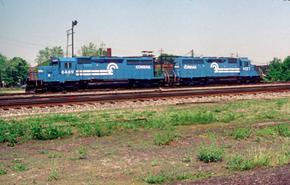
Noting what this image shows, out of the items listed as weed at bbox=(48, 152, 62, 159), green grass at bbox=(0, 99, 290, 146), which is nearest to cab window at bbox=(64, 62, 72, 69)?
green grass at bbox=(0, 99, 290, 146)

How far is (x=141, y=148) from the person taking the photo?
1252cm

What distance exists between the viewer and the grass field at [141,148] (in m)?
9.36

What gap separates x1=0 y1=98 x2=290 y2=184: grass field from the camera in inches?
368

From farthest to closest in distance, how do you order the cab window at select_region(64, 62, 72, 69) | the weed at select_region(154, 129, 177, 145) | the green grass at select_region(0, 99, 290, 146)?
the cab window at select_region(64, 62, 72, 69)
the green grass at select_region(0, 99, 290, 146)
the weed at select_region(154, 129, 177, 145)

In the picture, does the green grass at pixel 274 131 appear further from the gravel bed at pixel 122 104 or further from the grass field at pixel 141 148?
the gravel bed at pixel 122 104

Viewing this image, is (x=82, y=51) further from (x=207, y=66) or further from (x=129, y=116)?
(x=129, y=116)

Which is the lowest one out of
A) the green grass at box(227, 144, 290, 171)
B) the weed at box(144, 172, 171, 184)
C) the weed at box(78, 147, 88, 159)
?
the weed at box(78, 147, 88, 159)

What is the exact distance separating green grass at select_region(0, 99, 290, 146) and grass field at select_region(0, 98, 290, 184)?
0.12ft

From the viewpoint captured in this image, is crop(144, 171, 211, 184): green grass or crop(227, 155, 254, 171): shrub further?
crop(227, 155, 254, 171): shrub

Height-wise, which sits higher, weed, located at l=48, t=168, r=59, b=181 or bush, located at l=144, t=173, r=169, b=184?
bush, located at l=144, t=173, r=169, b=184

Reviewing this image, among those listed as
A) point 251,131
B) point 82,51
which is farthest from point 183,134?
point 82,51

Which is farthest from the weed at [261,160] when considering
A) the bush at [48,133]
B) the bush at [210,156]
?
the bush at [48,133]

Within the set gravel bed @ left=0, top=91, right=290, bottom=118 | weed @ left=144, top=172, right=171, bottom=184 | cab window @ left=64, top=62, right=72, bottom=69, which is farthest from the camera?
cab window @ left=64, top=62, right=72, bottom=69

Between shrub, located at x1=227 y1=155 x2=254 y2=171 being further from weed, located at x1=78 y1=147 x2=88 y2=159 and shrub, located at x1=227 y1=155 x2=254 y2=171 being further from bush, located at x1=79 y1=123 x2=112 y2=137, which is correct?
bush, located at x1=79 y1=123 x2=112 y2=137
